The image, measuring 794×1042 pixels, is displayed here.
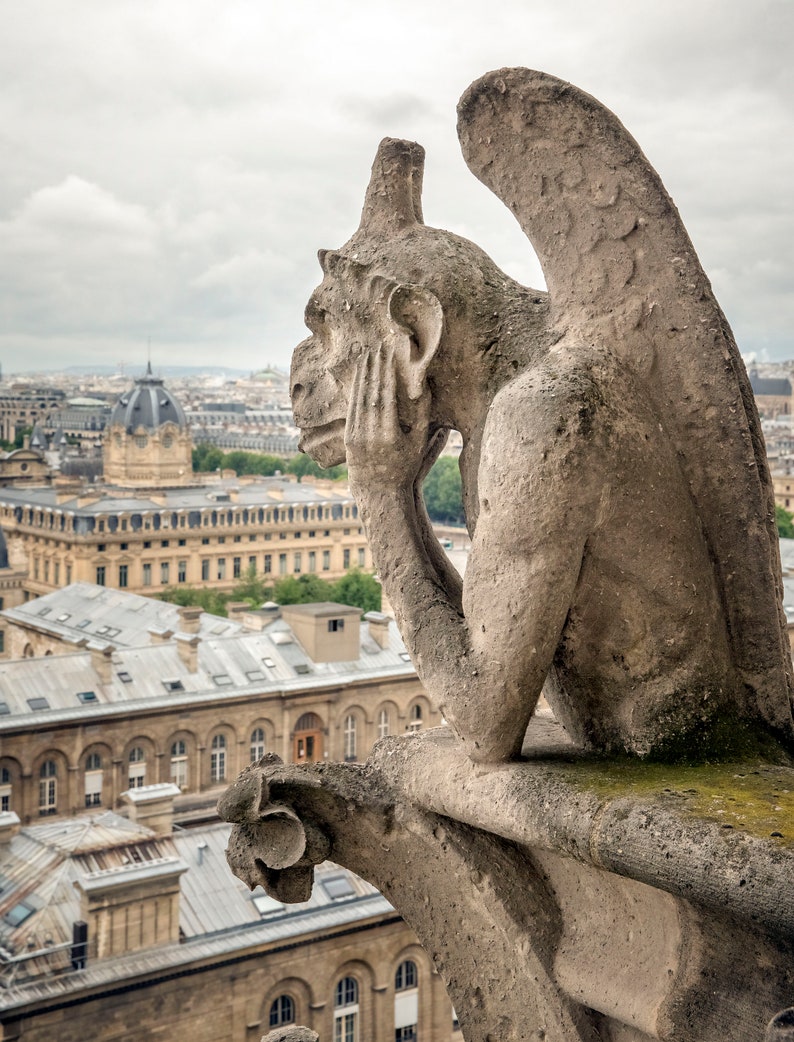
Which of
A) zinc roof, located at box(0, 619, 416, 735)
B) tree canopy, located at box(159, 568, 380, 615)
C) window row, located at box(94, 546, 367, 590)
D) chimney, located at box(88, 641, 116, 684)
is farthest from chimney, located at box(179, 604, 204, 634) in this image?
window row, located at box(94, 546, 367, 590)

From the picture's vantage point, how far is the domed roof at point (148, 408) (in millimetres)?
96375

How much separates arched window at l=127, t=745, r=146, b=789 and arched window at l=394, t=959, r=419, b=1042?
39.2 ft

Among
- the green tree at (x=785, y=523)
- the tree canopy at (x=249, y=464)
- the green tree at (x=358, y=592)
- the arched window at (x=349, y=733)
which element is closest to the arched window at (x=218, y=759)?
the arched window at (x=349, y=733)

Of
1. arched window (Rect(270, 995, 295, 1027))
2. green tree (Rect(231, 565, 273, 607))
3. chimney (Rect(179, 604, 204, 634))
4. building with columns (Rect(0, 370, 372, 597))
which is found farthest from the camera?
building with columns (Rect(0, 370, 372, 597))

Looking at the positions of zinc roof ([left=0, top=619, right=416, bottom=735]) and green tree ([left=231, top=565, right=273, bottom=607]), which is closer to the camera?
zinc roof ([left=0, top=619, right=416, bottom=735])

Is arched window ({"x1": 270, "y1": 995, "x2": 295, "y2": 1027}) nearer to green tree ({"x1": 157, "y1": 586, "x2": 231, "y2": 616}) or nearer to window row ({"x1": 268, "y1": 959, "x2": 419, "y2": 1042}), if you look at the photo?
window row ({"x1": 268, "y1": 959, "x2": 419, "y2": 1042})

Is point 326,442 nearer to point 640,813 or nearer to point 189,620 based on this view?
point 640,813

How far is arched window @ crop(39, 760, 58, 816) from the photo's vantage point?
35.1m

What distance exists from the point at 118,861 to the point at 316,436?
21.1 m

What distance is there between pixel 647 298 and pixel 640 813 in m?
1.46

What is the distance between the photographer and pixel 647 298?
3994mm

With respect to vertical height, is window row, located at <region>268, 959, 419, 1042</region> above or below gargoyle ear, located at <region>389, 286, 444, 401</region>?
below

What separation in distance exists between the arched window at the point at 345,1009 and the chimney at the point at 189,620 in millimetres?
18370

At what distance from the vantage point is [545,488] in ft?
12.3
